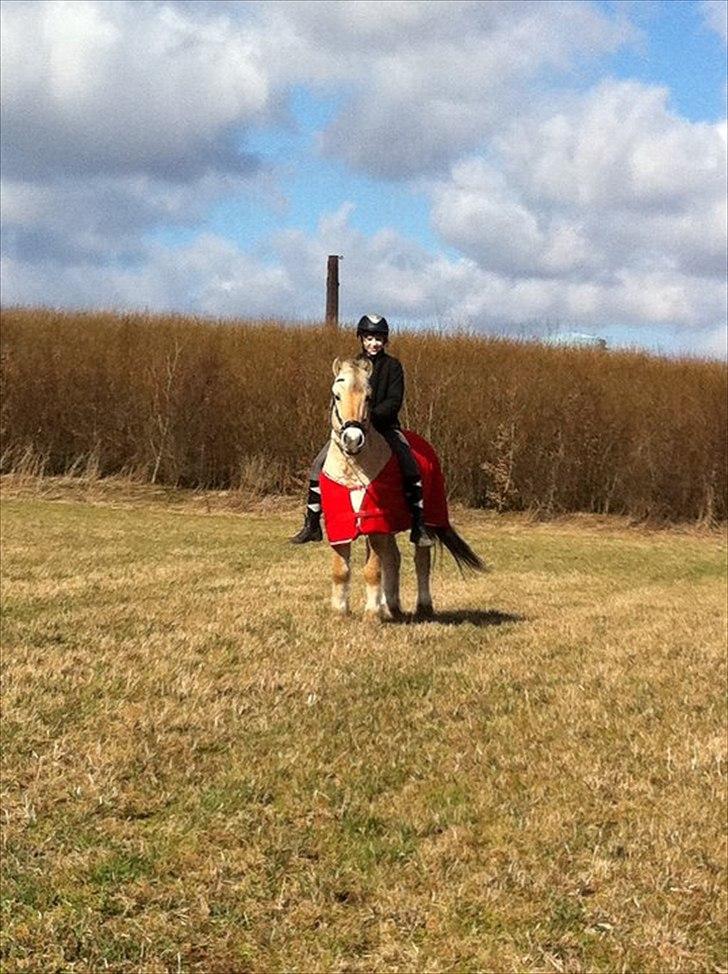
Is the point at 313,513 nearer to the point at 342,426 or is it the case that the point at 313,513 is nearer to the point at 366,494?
the point at 366,494

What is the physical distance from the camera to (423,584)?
895cm

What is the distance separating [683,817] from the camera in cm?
502

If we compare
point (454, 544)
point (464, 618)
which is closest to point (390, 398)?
point (454, 544)

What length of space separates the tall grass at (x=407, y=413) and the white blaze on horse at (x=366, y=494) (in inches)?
427

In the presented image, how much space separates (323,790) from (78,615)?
3616mm

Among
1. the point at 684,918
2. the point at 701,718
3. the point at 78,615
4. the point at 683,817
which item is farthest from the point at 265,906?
the point at 78,615

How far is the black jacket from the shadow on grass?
165 cm

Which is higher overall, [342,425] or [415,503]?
[342,425]

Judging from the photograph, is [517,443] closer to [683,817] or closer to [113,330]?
[113,330]

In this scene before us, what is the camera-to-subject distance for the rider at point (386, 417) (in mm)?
7980

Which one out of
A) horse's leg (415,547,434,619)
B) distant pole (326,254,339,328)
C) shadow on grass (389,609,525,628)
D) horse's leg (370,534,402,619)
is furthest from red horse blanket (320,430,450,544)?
distant pole (326,254,339,328)

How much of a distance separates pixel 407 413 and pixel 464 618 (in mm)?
10576

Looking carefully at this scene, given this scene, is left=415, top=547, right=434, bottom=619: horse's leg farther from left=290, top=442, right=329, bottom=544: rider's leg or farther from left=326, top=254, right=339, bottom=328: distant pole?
left=326, top=254, right=339, bottom=328: distant pole

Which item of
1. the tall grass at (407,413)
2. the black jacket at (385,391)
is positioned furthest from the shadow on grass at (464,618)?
the tall grass at (407,413)
